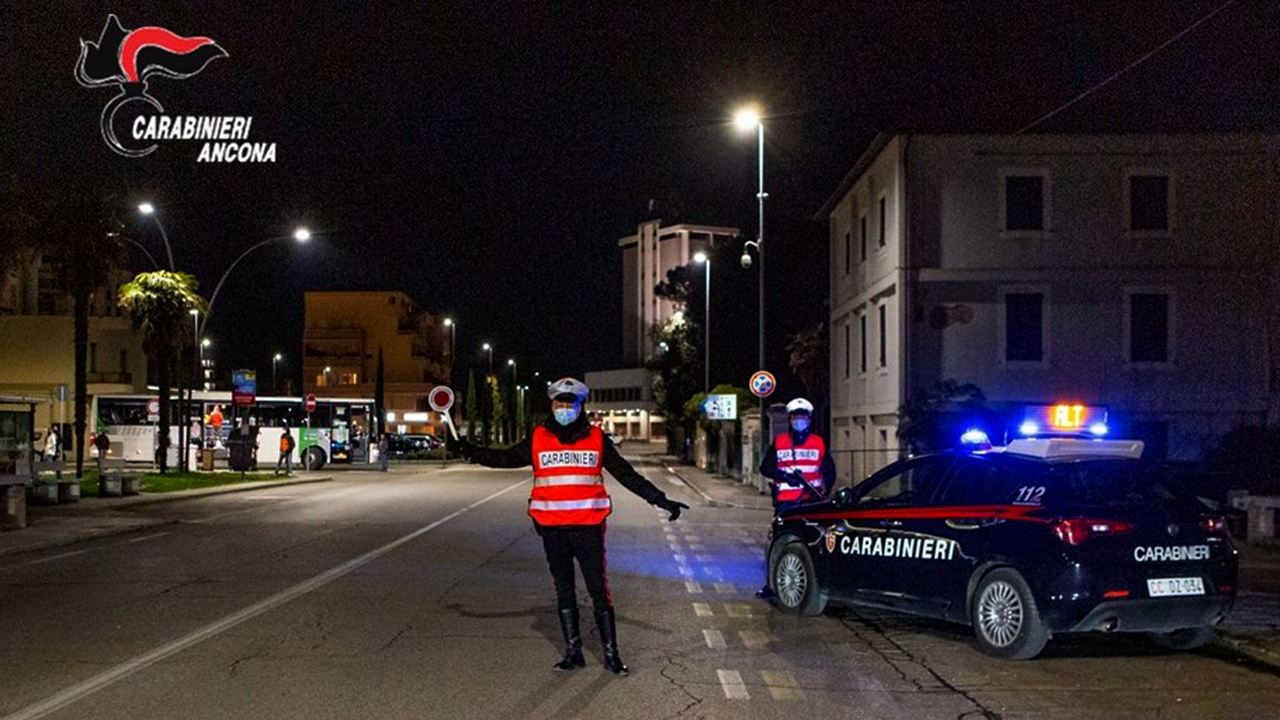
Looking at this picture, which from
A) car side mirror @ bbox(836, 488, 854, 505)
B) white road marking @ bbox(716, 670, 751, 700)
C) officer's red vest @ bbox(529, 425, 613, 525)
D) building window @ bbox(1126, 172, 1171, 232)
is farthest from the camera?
building window @ bbox(1126, 172, 1171, 232)

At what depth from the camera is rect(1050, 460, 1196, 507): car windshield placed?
30.9 feet

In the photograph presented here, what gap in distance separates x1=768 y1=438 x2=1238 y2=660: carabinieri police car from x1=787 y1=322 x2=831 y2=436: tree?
121 feet

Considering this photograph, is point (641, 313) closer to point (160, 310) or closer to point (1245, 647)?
point (160, 310)

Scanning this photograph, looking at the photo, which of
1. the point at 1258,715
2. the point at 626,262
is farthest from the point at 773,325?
the point at 626,262

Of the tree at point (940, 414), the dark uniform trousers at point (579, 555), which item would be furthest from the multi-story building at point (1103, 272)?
the dark uniform trousers at point (579, 555)

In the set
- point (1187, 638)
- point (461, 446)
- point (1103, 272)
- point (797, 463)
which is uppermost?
point (1103, 272)

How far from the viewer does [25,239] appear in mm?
23484

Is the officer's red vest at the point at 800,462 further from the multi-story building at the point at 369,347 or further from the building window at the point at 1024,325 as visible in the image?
the multi-story building at the point at 369,347

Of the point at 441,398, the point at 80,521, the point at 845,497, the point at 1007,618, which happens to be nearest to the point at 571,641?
the point at 1007,618

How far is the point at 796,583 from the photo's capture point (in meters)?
11.8

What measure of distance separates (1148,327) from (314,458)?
35.4 meters

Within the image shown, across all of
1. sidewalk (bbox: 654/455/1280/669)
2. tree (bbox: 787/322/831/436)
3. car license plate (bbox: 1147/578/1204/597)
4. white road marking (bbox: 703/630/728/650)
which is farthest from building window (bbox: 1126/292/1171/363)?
white road marking (bbox: 703/630/728/650)

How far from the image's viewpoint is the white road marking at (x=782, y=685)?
27.1 feet

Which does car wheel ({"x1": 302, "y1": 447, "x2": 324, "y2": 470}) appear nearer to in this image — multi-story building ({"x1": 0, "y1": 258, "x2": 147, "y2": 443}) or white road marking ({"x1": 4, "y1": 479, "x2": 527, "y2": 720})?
multi-story building ({"x1": 0, "y1": 258, "x2": 147, "y2": 443})
